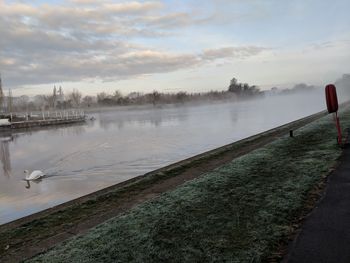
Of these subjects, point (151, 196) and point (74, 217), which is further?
point (151, 196)

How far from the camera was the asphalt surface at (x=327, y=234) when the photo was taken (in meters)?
3.01

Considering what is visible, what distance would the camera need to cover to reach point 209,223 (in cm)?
410

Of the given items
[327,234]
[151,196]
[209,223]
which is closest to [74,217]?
[151,196]

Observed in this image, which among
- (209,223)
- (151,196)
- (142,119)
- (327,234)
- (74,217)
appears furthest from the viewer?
(142,119)

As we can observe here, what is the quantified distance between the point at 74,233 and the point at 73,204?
1766mm

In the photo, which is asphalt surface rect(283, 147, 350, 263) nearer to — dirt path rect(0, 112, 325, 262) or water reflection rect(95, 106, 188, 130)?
dirt path rect(0, 112, 325, 262)

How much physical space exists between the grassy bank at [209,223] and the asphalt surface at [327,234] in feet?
0.74

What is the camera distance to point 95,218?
4.95 meters

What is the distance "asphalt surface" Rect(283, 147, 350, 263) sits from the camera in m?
3.01

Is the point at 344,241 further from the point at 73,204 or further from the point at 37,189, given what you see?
the point at 37,189

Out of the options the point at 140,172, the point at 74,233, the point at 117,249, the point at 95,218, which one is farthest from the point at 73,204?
the point at 140,172

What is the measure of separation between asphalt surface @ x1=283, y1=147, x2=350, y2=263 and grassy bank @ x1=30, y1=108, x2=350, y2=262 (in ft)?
0.74

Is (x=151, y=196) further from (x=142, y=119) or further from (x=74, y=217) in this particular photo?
(x=142, y=119)

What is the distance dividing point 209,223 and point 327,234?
137cm
